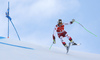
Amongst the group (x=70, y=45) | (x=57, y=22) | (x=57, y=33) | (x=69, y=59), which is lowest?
(x=69, y=59)

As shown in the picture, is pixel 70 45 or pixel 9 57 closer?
pixel 9 57

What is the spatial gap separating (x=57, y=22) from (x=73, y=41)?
1.12 metres

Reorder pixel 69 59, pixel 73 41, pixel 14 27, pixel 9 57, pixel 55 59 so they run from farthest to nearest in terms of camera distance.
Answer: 1. pixel 14 27
2. pixel 73 41
3. pixel 69 59
4. pixel 55 59
5. pixel 9 57

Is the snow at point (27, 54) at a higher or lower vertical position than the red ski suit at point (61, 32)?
lower

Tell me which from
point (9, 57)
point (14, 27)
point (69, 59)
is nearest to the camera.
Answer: point (9, 57)

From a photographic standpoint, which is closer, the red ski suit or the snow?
the snow

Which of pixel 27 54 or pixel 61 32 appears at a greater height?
pixel 61 32

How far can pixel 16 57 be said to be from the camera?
17.8ft

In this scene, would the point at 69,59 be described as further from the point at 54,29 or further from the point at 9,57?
the point at 9,57

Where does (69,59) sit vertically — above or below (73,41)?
below

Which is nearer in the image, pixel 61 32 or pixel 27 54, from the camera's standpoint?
pixel 27 54

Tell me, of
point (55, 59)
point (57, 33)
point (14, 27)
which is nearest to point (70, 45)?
point (57, 33)

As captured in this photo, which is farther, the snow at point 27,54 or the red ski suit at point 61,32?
the red ski suit at point 61,32

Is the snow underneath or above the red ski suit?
underneath
